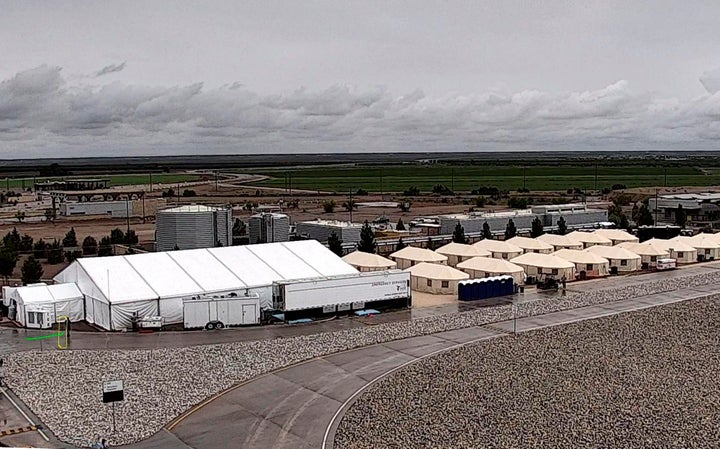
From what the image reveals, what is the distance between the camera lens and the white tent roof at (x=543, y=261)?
48406 millimetres

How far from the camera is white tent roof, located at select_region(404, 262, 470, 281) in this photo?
→ 144 feet

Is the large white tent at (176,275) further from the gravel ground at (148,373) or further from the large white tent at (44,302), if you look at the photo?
the gravel ground at (148,373)

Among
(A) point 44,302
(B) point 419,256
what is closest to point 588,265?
(B) point 419,256

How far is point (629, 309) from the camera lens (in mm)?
38844

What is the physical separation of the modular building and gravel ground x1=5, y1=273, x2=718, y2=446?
23990 mm

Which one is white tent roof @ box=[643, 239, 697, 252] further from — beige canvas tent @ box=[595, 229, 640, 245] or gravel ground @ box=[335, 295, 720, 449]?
gravel ground @ box=[335, 295, 720, 449]

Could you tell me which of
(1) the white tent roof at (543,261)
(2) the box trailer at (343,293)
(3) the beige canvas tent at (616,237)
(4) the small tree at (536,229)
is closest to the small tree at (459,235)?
(4) the small tree at (536,229)

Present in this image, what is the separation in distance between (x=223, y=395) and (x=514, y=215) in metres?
55.0

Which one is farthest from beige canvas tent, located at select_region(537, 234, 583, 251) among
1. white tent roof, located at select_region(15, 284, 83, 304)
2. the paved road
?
white tent roof, located at select_region(15, 284, 83, 304)

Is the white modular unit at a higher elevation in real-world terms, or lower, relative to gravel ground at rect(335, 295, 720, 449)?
higher

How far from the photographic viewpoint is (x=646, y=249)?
5575 cm

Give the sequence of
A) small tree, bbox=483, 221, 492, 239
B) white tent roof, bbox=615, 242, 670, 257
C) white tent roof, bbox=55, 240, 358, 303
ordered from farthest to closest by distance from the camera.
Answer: small tree, bbox=483, 221, 492, 239 < white tent roof, bbox=615, 242, 670, 257 < white tent roof, bbox=55, 240, 358, 303

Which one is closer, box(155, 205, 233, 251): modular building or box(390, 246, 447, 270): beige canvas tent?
box(390, 246, 447, 270): beige canvas tent

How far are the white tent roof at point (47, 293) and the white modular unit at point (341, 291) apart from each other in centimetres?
984
